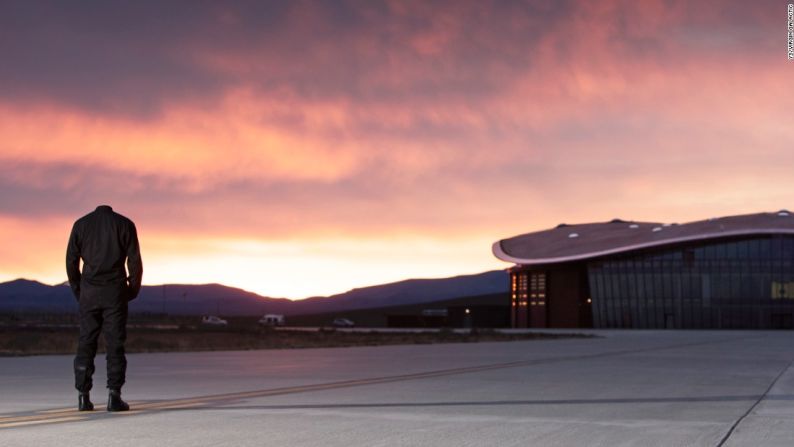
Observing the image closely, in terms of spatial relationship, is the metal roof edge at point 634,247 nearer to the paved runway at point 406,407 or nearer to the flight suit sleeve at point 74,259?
the paved runway at point 406,407

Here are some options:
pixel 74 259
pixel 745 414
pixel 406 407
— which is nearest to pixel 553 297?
pixel 745 414

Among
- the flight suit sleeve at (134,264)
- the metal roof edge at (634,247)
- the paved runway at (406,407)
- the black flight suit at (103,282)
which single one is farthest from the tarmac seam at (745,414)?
the metal roof edge at (634,247)

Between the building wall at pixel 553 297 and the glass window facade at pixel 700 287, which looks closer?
the glass window facade at pixel 700 287

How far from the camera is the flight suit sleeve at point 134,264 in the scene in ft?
37.2

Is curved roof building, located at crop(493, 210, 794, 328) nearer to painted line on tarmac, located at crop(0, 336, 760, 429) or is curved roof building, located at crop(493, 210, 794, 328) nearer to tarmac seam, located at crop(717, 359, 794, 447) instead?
tarmac seam, located at crop(717, 359, 794, 447)

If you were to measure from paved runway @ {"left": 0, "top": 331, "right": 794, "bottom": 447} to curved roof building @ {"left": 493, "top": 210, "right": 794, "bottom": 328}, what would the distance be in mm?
94481

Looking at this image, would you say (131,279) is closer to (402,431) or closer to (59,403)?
(59,403)

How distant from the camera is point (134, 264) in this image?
11344 millimetres

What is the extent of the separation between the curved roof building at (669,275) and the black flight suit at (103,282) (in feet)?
340

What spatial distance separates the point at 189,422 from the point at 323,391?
4.49 metres

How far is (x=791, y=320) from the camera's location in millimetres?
111125

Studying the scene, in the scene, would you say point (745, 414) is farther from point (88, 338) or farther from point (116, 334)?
point (88, 338)

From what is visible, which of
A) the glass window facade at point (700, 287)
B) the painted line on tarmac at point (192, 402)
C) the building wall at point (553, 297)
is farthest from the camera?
the building wall at point (553, 297)

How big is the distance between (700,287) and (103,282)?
108400 mm
